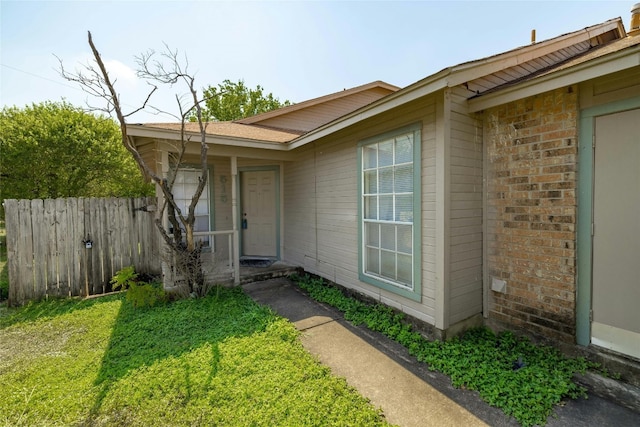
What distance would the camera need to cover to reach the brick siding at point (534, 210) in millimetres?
2908

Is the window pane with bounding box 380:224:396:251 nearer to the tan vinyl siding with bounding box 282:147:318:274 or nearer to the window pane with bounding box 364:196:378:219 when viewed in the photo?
the window pane with bounding box 364:196:378:219

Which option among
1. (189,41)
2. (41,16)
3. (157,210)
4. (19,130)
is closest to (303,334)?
(157,210)

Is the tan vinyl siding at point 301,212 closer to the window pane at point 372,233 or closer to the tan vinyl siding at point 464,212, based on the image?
the window pane at point 372,233

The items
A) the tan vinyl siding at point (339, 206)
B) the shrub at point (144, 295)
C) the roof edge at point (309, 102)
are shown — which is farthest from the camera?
the roof edge at point (309, 102)

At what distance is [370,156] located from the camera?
4.42 meters

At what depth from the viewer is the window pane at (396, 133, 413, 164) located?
3.72 metres

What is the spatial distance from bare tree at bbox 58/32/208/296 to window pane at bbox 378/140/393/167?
9.01ft

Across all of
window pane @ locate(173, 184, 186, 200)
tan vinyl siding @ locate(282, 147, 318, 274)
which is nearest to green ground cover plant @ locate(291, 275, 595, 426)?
tan vinyl siding @ locate(282, 147, 318, 274)

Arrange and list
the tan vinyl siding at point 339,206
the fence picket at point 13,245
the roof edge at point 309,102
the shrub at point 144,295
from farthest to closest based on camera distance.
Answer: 1. the roof edge at point 309,102
2. the fence picket at point 13,245
3. the shrub at point 144,295
4. the tan vinyl siding at point 339,206

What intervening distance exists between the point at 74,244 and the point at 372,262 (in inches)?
208

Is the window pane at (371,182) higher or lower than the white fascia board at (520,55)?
lower

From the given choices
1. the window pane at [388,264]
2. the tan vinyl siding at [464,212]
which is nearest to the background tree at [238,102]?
the window pane at [388,264]

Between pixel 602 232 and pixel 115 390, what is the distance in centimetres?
473

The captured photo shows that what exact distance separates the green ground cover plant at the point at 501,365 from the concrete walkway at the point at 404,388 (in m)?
0.08
